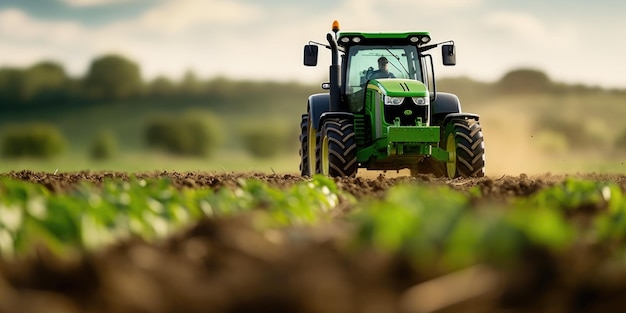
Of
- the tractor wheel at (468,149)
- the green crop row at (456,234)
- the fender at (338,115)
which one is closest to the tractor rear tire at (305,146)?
the fender at (338,115)

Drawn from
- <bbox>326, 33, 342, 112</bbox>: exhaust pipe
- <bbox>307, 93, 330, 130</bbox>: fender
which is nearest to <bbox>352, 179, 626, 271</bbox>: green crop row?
<bbox>326, 33, 342, 112</bbox>: exhaust pipe

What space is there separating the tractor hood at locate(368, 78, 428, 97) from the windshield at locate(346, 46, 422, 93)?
0.48m

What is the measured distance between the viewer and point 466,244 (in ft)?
11.2

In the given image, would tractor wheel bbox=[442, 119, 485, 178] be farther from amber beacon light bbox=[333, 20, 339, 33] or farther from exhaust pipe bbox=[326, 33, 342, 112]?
amber beacon light bbox=[333, 20, 339, 33]

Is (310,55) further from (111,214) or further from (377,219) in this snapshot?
(377,219)

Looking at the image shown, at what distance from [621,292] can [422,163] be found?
14.1 metres

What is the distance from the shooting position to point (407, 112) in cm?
1574

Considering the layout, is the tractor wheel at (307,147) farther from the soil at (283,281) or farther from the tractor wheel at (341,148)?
the soil at (283,281)

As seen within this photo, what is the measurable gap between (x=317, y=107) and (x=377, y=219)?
13.7 meters

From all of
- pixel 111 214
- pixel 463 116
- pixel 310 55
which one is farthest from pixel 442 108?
pixel 111 214

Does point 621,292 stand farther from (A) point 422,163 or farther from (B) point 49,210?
(A) point 422,163

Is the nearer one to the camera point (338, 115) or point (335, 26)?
point (338, 115)

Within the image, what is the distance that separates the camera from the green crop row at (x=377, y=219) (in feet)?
11.4

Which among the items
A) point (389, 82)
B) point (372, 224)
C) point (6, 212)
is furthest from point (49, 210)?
point (389, 82)
